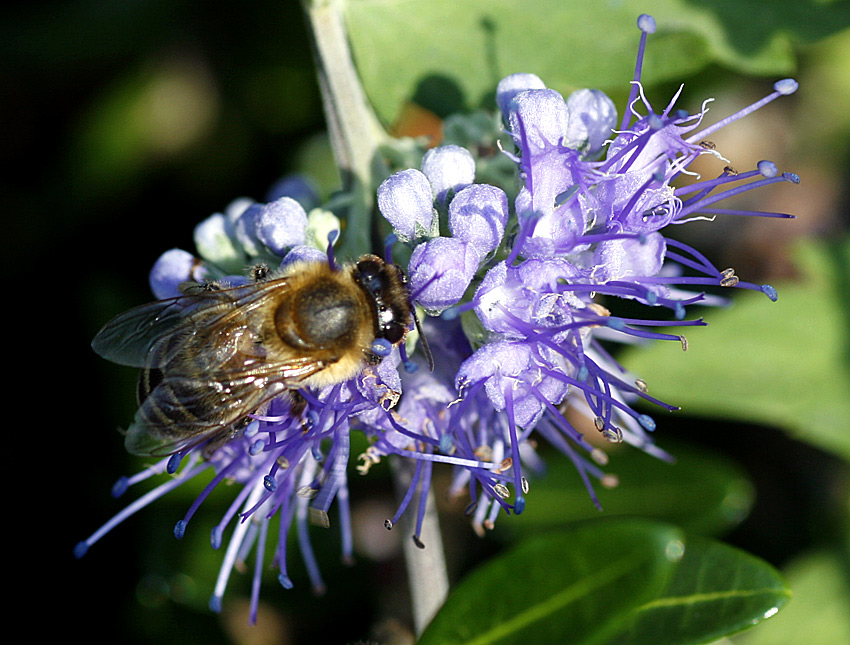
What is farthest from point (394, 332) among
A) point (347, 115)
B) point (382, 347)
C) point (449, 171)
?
point (347, 115)

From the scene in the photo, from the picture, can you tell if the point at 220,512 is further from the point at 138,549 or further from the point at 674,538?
the point at 674,538

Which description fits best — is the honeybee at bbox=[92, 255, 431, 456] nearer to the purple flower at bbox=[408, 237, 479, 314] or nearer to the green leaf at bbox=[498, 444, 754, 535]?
the purple flower at bbox=[408, 237, 479, 314]

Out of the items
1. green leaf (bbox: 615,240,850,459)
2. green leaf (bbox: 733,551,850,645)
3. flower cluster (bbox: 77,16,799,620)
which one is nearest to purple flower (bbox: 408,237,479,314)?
flower cluster (bbox: 77,16,799,620)

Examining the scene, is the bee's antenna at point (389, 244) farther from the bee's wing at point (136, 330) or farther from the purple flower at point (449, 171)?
the bee's wing at point (136, 330)

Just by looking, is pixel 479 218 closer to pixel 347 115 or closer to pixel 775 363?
pixel 347 115

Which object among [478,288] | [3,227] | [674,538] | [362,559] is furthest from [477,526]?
[3,227]

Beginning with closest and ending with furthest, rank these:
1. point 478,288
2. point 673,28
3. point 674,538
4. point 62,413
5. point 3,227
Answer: point 478,288 → point 674,538 → point 673,28 → point 62,413 → point 3,227
